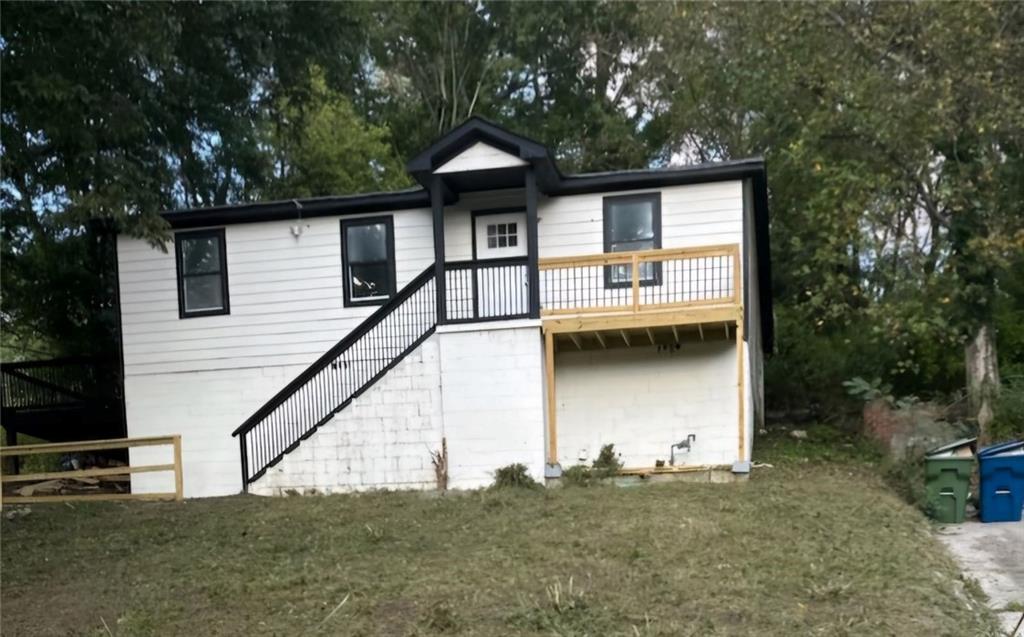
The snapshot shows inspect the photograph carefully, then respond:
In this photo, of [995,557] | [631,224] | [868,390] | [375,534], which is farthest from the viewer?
[868,390]

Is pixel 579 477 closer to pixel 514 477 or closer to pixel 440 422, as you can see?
pixel 514 477

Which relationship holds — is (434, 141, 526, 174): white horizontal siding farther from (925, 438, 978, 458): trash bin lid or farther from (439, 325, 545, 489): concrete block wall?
(925, 438, 978, 458): trash bin lid

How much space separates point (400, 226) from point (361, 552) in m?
6.17

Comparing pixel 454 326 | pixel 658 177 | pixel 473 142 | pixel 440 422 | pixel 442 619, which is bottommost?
pixel 442 619

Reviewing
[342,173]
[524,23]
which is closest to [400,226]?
[342,173]

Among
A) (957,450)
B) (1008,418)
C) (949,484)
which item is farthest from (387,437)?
(1008,418)

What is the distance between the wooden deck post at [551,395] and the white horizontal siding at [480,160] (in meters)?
2.40

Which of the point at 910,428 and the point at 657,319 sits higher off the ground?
the point at 657,319

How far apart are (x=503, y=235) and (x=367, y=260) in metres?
2.19

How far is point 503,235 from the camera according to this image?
465 inches

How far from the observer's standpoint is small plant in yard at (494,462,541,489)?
996 cm

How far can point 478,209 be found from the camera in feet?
38.8

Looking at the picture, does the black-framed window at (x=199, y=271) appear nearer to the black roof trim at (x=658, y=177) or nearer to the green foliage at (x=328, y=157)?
the black roof trim at (x=658, y=177)

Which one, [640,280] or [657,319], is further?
[640,280]
